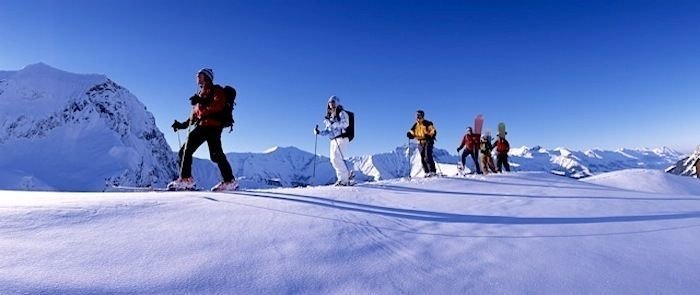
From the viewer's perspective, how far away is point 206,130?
23.2ft

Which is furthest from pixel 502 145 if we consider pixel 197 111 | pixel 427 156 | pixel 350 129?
pixel 197 111

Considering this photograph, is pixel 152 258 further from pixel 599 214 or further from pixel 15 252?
pixel 599 214

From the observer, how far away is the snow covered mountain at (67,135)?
8912 centimetres

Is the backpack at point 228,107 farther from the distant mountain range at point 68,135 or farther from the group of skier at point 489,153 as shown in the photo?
the distant mountain range at point 68,135

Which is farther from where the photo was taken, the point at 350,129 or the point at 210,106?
the point at 350,129

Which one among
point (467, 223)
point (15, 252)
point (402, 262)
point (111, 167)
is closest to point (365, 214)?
point (467, 223)

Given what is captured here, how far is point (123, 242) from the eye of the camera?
264 centimetres

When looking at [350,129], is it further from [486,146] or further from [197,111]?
[486,146]

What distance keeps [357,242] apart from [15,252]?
2260mm

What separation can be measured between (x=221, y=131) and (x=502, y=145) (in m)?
15.7

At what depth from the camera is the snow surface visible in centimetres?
212

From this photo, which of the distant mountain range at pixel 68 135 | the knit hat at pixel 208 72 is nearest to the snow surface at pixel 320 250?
the knit hat at pixel 208 72

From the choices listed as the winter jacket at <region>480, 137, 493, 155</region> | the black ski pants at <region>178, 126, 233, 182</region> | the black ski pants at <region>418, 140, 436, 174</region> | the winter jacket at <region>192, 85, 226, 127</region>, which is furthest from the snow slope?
the winter jacket at <region>192, 85, 226, 127</region>

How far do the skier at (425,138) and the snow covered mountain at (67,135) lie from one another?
90.2 metres
